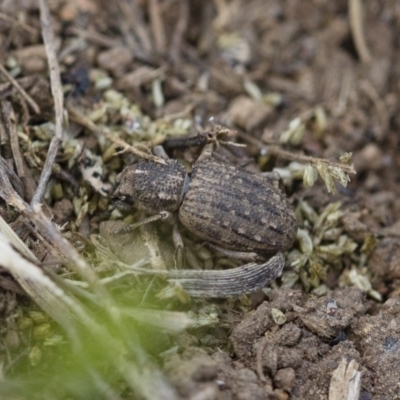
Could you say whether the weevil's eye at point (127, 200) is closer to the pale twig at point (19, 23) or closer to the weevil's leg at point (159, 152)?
the weevil's leg at point (159, 152)

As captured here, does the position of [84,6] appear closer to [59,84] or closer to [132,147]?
[59,84]

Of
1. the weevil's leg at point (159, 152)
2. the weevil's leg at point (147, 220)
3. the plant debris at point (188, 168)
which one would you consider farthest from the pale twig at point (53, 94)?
the weevil's leg at point (159, 152)

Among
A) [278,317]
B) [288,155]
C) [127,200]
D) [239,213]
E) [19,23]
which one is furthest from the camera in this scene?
[19,23]

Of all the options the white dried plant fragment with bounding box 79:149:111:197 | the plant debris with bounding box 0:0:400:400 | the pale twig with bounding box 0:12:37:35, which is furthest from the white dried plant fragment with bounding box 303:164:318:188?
the pale twig with bounding box 0:12:37:35

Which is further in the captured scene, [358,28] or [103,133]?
[358,28]

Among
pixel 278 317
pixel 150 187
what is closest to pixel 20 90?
pixel 150 187

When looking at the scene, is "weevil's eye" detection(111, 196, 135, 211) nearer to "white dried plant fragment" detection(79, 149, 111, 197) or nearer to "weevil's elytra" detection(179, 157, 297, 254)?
"white dried plant fragment" detection(79, 149, 111, 197)

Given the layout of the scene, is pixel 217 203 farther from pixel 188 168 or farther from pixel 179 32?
pixel 179 32

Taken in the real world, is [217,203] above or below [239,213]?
above
